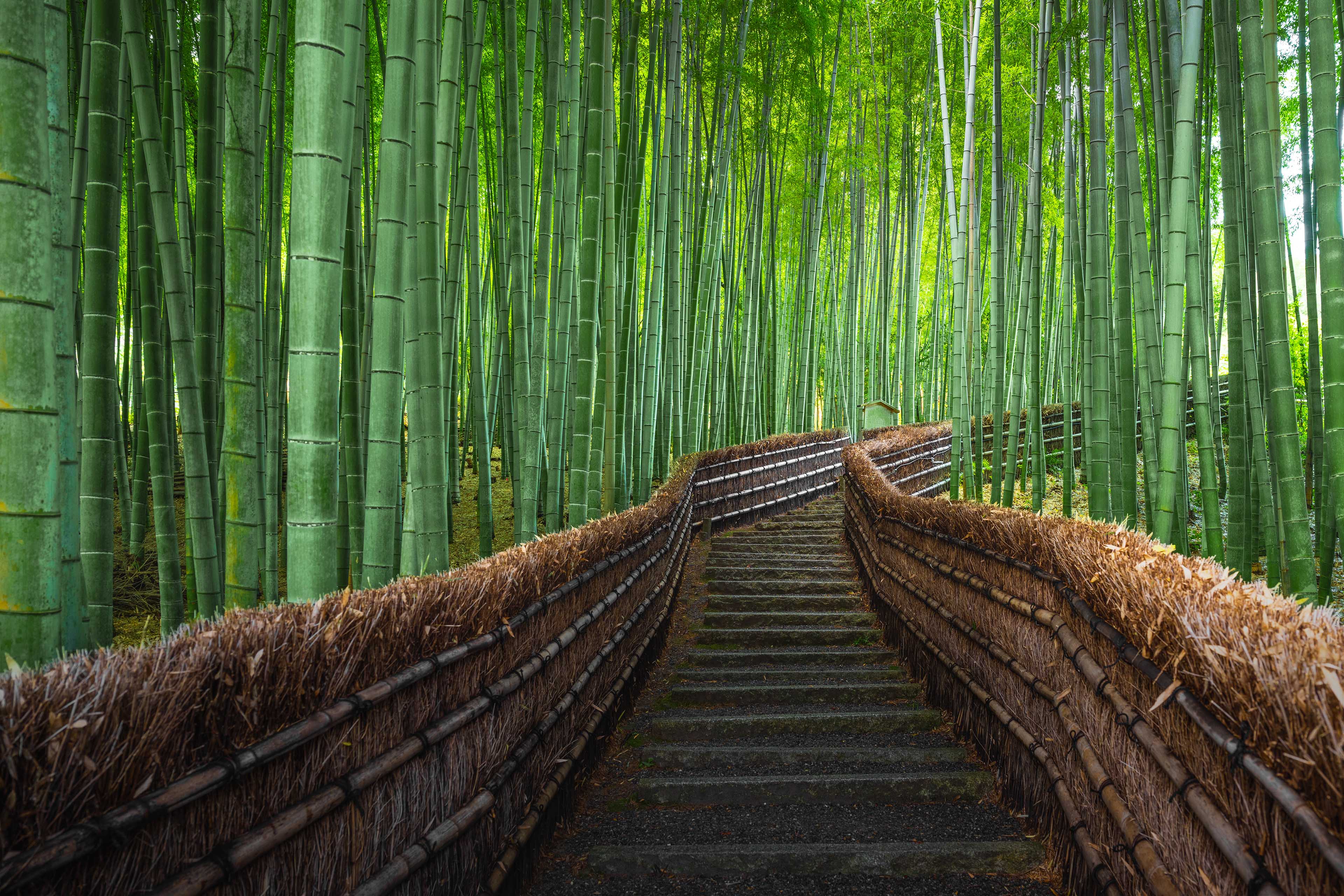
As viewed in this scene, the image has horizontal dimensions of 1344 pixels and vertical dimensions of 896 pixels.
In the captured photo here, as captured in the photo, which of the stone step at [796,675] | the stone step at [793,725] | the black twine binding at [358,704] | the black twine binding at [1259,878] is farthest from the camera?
the stone step at [796,675]

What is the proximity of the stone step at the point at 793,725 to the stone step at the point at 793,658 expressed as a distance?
739 mm

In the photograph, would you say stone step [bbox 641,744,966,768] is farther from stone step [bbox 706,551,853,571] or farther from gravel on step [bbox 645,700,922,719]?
stone step [bbox 706,551,853,571]

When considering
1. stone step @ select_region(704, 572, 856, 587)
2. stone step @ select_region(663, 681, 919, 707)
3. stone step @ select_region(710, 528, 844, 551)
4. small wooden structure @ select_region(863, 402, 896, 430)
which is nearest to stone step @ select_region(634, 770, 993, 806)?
stone step @ select_region(663, 681, 919, 707)

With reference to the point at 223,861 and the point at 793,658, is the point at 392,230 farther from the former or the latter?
the point at 793,658

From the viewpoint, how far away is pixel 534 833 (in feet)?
6.43

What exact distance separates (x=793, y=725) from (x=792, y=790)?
54 centimetres

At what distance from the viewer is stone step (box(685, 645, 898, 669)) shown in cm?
371

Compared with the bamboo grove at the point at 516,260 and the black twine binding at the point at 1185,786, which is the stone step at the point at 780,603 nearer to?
the bamboo grove at the point at 516,260

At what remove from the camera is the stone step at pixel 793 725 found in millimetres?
2893

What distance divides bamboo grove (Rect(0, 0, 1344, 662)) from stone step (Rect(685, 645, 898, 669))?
0.90 meters

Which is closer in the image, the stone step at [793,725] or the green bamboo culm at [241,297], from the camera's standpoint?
the green bamboo culm at [241,297]

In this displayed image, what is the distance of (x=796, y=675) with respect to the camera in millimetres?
3488

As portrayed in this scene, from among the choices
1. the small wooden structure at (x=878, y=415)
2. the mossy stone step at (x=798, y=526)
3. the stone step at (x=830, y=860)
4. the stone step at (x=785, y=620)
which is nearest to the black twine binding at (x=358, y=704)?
the stone step at (x=830, y=860)

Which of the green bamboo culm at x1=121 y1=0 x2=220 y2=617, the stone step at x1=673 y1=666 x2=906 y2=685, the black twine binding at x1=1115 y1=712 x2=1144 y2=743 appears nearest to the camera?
the black twine binding at x1=1115 y1=712 x2=1144 y2=743
